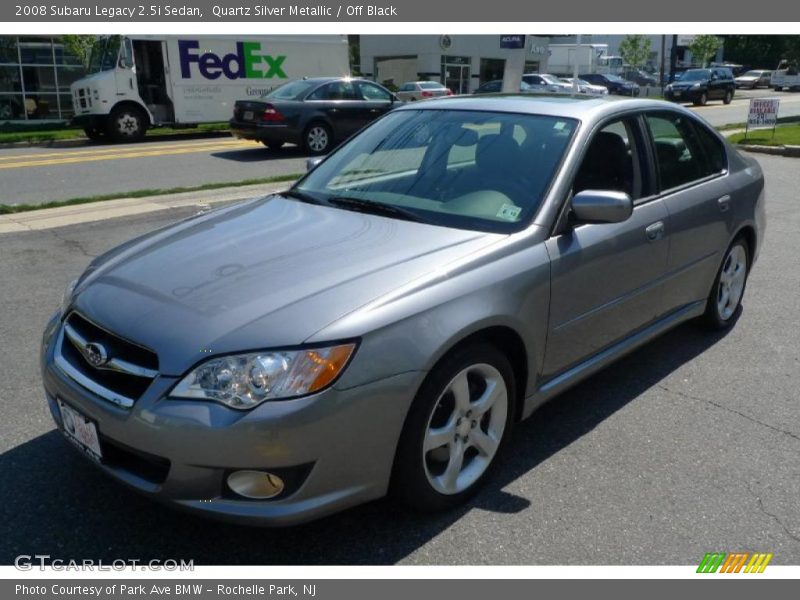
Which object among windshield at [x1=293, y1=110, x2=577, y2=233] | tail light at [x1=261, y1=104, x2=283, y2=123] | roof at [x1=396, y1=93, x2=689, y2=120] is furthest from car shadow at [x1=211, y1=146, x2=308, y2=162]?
windshield at [x1=293, y1=110, x2=577, y2=233]

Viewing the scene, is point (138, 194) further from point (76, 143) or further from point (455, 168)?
point (76, 143)

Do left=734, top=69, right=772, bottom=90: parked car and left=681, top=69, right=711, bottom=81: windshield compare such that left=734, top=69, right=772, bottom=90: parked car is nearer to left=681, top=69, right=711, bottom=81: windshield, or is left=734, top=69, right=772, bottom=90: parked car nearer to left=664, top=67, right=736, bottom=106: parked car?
left=664, top=67, right=736, bottom=106: parked car

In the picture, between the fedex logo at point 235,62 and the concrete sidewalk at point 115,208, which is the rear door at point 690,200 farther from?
the fedex logo at point 235,62

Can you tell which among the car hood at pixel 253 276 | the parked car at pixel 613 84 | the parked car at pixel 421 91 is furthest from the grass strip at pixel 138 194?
the parked car at pixel 613 84

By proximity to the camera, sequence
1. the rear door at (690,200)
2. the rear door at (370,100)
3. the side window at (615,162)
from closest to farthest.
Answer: the side window at (615,162)
the rear door at (690,200)
the rear door at (370,100)

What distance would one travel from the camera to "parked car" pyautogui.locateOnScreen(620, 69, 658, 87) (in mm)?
56263

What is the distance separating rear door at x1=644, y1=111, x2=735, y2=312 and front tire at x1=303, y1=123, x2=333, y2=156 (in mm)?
11519

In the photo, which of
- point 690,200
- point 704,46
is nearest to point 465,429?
point 690,200

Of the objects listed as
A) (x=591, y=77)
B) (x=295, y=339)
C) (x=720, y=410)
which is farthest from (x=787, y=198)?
(x=591, y=77)

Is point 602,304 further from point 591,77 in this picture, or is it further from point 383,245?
point 591,77

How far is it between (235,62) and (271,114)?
613 centimetres

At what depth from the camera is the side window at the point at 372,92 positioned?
658 inches

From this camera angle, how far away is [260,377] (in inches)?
99.9

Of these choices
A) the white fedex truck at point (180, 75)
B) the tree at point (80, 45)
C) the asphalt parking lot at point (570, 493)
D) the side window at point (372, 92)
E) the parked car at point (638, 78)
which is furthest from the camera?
the parked car at point (638, 78)
